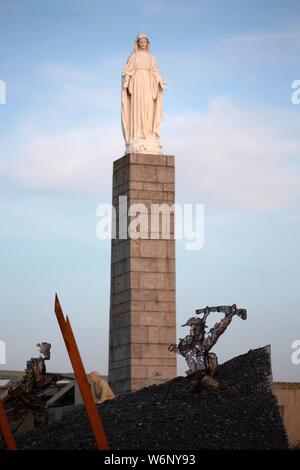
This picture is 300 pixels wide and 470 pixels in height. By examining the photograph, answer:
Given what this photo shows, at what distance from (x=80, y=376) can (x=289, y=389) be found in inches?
327

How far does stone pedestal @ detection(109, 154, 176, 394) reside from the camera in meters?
25.3

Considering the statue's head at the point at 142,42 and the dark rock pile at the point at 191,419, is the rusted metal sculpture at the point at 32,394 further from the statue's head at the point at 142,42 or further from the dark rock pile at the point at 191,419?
the statue's head at the point at 142,42

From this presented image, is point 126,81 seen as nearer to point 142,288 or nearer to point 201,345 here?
point 142,288

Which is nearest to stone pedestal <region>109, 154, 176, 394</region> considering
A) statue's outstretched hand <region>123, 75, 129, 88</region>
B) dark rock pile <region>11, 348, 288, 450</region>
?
statue's outstretched hand <region>123, 75, 129, 88</region>

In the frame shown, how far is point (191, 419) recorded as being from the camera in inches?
797

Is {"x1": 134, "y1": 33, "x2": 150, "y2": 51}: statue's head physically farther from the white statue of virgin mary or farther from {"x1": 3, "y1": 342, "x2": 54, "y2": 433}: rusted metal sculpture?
{"x1": 3, "y1": 342, "x2": 54, "y2": 433}: rusted metal sculpture

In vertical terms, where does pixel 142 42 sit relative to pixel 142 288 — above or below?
above

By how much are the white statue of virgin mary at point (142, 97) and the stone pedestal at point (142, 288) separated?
27.2 inches

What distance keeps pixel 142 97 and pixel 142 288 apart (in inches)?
186

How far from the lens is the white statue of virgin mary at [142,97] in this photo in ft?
88.4

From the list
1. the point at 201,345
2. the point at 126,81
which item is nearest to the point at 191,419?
the point at 201,345

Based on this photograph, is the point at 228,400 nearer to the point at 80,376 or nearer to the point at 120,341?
the point at 120,341

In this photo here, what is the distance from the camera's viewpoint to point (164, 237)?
2609 cm

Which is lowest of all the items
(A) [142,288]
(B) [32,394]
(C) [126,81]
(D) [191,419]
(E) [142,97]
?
(D) [191,419]
